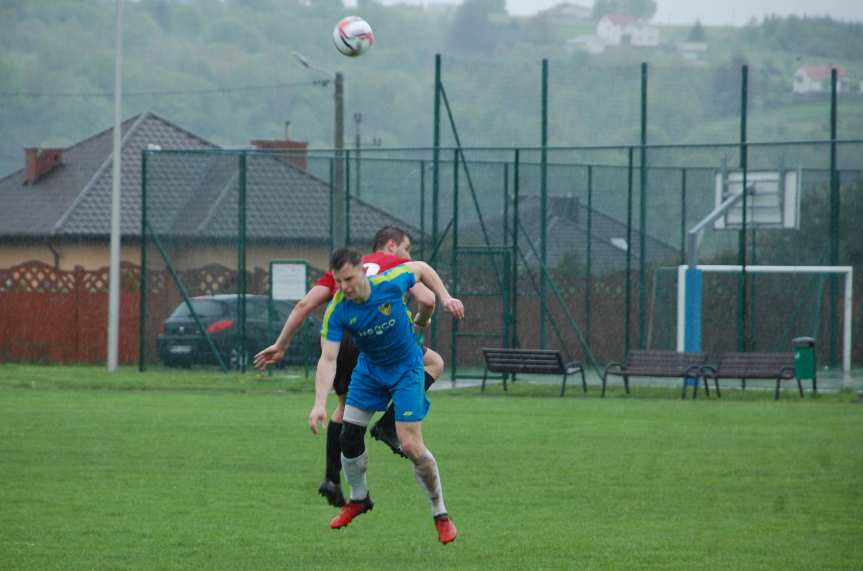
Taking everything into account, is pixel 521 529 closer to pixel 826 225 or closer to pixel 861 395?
pixel 861 395

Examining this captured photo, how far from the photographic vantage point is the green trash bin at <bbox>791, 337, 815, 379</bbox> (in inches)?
906

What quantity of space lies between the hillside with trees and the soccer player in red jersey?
26.7m

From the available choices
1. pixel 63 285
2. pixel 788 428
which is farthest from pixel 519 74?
pixel 788 428

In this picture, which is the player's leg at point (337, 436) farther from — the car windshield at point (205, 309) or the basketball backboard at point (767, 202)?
the car windshield at point (205, 309)

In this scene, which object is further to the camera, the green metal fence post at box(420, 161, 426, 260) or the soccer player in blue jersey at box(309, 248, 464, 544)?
the green metal fence post at box(420, 161, 426, 260)

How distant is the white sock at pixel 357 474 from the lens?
10.3m

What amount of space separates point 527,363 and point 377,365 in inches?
540

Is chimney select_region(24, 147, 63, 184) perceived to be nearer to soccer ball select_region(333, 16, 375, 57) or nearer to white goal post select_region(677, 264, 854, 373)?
white goal post select_region(677, 264, 854, 373)

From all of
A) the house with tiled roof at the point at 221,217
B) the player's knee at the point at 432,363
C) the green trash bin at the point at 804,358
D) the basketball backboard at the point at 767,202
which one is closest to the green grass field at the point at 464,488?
the player's knee at the point at 432,363

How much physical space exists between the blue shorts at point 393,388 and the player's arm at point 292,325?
48cm

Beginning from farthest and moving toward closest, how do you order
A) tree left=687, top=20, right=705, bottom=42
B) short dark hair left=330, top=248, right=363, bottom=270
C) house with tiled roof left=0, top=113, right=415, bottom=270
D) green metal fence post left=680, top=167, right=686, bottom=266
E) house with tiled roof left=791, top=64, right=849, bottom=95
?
tree left=687, top=20, right=705, bottom=42 < house with tiled roof left=791, top=64, right=849, bottom=95 < green metal fence post left=680, top=167, right=686, bottom=266 < house with tiled roof left=0, top=113, right=415, bottom=270 < short dark hair left=330, top=248, right=363, bottom=270

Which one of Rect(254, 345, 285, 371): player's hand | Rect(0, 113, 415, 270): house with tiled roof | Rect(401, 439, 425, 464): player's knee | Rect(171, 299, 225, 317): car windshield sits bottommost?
Rect(401, 439, 425, 464): player's knee

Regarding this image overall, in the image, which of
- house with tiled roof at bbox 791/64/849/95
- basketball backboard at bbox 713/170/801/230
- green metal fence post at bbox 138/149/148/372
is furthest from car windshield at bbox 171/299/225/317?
house with tiled roof at bbox 791/64/849/95

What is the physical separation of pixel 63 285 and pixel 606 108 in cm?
1931
